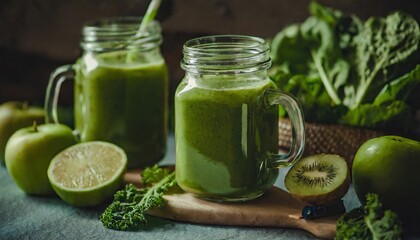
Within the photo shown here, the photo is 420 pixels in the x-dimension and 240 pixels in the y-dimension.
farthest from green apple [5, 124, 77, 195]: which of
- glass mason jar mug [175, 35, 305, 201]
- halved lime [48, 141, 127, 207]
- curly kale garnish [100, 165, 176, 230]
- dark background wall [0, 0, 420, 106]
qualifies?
dark background wall [0, 0, 420, 106]

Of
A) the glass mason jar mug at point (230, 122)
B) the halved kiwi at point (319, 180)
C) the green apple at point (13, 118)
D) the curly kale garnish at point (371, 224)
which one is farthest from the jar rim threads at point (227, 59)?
the green apple at point (13, 118)

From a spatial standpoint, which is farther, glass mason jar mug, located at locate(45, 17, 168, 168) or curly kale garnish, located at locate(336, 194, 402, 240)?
glass mason jar mug, located at locate(45, 17, 168, 168)

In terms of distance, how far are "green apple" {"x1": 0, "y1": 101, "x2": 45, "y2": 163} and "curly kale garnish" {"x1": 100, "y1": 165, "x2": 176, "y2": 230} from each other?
44 cm

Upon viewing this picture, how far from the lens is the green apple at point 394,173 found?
125 centimetres

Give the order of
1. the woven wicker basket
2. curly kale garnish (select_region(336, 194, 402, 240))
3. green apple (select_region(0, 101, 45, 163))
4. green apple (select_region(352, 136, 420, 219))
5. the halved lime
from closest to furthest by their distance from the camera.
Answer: curly kale garnish (select_region(336, 194, 402, 240)) < green apple (select_region(352, 136, 420, 219)) < the halved lime < the woven wicker basket < green apple (select_region(0, 101, 45, 163))

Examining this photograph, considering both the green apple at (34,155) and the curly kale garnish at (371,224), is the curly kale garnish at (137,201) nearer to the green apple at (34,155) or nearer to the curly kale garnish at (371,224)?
the green apple at (34,155)

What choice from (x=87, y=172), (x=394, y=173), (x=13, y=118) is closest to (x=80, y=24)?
(x=13, y=118)

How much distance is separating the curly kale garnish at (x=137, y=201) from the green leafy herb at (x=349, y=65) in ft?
1.35

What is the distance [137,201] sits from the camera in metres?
1.39

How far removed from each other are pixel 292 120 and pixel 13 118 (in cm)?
80

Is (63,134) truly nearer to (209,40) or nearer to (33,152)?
(33,152)

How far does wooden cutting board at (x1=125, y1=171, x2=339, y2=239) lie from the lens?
1284 mm

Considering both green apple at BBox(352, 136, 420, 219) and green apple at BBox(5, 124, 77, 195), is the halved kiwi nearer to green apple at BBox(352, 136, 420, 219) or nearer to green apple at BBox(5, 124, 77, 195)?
green apple at BBox(352, 136, 420, 219)

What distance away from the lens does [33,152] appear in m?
1.50
